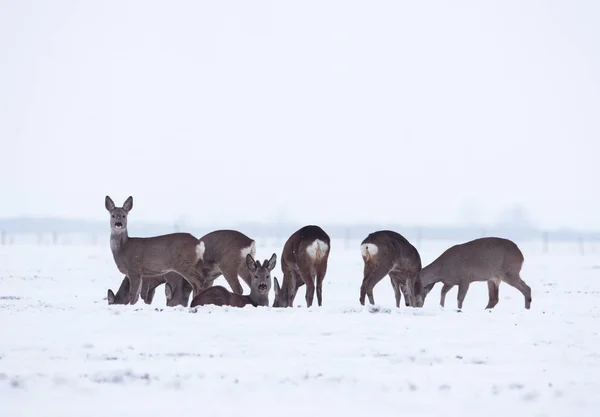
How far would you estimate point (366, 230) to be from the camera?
8956cm

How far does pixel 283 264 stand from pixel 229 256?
1.12m

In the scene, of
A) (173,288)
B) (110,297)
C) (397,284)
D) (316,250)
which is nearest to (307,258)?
(316,250)

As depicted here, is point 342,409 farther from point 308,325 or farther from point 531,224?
point 531,224

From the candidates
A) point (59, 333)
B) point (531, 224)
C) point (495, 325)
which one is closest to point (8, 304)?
point (59, 333)

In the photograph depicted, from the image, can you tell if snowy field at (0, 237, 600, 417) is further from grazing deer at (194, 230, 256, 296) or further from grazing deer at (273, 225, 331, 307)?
grazing deer at (194, 230, 256, 296)

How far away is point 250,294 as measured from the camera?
61.6 ft

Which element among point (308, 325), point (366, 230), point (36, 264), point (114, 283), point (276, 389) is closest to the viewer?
point (276, 389)

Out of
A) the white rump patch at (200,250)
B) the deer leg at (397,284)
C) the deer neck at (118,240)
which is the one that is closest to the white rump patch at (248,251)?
the white rump patch at (200,250)

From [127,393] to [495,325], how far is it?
7.47m

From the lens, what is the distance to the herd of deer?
19.7m

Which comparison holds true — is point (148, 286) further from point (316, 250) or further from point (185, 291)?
point (316, 250)

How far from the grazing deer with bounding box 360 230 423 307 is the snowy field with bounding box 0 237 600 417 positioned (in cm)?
352

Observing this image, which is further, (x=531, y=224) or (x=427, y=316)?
(x=531, y=224)

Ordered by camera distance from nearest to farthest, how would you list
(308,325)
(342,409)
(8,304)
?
(342,409) → (308,325) → (8,304)
